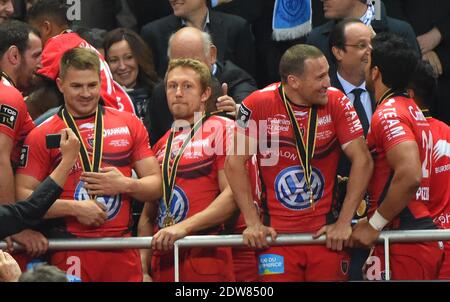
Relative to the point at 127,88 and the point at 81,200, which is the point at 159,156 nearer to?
the point at 81,200

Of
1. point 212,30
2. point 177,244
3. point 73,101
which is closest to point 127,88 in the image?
point 212,30

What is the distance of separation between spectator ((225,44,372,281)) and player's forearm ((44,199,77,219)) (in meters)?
1.04

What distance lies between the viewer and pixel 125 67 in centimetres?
1012

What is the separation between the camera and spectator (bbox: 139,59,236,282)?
26.9ft

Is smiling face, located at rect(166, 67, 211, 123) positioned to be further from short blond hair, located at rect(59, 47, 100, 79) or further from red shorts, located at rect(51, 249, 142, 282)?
red shorts, located at rect(51, 249, 142, 282)

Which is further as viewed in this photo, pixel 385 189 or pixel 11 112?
pixel 11 112

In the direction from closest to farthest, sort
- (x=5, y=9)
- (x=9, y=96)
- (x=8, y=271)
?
(x=8, y=271) → (x=9, y=96) → (x=5, y=9)

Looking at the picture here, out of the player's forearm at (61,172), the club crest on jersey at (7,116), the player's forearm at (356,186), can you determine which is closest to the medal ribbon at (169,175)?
the player's forearm at (61,172)

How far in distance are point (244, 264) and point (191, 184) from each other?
69 cm

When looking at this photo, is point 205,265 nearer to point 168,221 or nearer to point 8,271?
point 168,221

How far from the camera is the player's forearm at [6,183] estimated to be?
8117 millimetres

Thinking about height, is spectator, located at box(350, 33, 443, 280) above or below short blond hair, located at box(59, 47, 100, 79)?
below

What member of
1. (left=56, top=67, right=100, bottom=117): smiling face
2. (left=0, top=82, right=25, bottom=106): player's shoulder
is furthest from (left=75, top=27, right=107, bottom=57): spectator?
(left=0, top=82, right=25, bottom=106): player's shoulder

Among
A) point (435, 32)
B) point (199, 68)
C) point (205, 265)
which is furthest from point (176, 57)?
point (435, 32)
